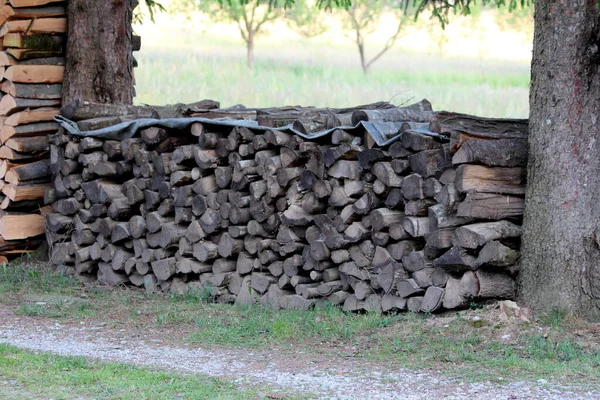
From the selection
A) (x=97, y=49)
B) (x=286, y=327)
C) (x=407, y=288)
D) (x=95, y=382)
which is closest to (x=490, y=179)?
(x=407, y=288)

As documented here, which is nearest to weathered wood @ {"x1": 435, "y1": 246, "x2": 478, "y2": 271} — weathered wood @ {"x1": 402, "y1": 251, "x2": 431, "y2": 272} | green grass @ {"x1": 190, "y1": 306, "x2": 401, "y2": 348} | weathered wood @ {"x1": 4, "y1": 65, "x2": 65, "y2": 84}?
weathered wood @ {"x1": 402, "y1": 251, "x2": 431, "y2": 272}

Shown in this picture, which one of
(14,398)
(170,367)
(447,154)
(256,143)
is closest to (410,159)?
(447,154)

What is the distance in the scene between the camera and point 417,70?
130 feet

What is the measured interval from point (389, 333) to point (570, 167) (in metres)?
1.89

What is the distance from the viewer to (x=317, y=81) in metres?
29.9

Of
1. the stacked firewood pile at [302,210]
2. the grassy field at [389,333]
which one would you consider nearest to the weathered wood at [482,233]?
the stacked firewood pile at [302,210]

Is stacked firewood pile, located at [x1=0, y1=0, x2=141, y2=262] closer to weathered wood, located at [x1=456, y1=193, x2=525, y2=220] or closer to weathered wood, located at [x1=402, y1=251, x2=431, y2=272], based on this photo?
weathered wood, located at [x1=402, y1=251, x2=431, y2=272]

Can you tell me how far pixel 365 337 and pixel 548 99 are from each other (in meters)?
2.34

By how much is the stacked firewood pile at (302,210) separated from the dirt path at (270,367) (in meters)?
1.34

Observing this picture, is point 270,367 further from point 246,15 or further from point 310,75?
point 246,15

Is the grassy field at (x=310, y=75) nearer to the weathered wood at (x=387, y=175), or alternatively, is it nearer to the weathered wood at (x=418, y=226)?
the weathered wood at (x=387, y=175)

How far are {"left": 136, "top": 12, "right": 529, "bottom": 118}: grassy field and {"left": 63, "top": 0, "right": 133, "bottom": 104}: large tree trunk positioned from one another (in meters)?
6.40

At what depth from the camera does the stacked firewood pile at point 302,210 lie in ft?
22.2

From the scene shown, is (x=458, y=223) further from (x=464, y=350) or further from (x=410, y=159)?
(x=464, y=350)
